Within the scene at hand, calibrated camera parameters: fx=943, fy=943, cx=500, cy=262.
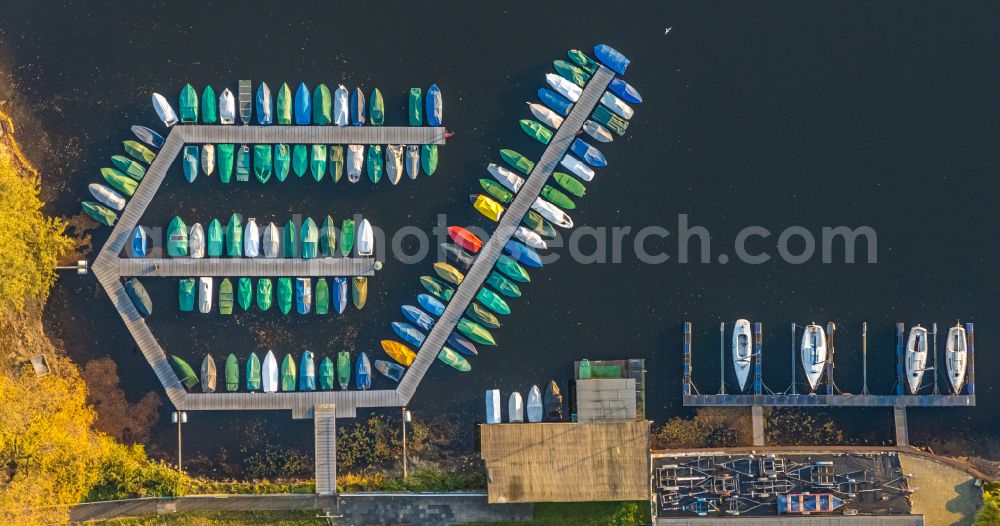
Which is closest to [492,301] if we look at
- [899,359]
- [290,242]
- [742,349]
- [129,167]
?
[290,242]

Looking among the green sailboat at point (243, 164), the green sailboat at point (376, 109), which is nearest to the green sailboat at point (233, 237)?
the green sailboat at point (243, 164)

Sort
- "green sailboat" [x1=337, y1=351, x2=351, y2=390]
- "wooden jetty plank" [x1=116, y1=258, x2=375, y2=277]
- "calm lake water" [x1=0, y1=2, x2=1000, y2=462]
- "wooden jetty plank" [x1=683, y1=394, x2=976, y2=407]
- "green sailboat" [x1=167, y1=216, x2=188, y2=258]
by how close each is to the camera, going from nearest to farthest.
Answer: "green sailboat" [x1=167, y1=216, x2=188, y2=258]
"wooden jetty plank" [x1=116, y1=258, x2=375, y2=277]
"green sailboat" [x1=337, y1=351, x2=351, y2=390]
"calm lake water" [x1=0, y1=2, x2=1000, y2=462]
"wooden jetty plank" [x1=683, y1=394, x2=976, y2=407]

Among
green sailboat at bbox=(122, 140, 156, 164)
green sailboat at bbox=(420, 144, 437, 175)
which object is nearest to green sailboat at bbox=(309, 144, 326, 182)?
green sailboat at bbox=(420, 144, 437, 175)

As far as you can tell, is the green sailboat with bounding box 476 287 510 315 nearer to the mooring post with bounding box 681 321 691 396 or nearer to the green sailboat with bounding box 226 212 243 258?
the mooring post with bounding box 681 321 691 396

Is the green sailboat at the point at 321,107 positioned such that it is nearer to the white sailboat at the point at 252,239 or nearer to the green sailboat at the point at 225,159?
the green sailboat at the point at 225,159

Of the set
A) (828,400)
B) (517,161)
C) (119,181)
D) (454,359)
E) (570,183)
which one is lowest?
(828,400)

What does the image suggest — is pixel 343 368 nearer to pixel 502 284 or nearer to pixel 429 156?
pixel 502 284

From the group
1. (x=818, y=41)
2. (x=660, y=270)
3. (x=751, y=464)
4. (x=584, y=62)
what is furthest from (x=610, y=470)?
(x=818, y=41)
